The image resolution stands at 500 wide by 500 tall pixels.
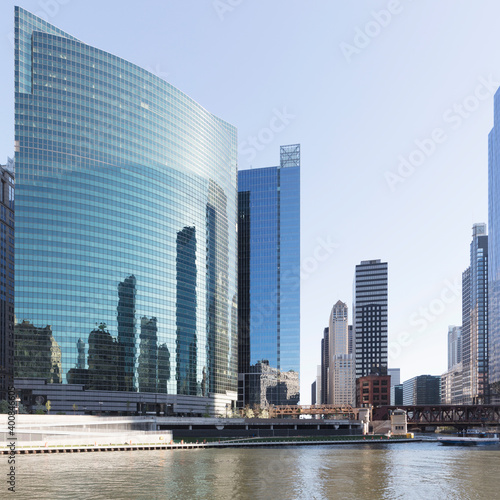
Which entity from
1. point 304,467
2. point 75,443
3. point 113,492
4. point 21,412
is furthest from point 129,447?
point 113,492

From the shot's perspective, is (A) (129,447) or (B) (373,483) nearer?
(B) (373,483)

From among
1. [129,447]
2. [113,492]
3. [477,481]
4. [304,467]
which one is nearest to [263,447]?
[129,447]

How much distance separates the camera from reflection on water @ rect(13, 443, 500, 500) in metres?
90.7

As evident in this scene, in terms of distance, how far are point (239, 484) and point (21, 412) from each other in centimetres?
10706

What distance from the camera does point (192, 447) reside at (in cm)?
18350

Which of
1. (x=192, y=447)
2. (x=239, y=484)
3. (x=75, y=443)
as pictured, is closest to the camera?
(x=239, y=484)

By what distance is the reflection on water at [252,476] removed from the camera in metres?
90.7

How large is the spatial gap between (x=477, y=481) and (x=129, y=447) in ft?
304

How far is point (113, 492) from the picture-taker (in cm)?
8894

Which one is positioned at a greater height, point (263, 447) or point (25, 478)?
point (25, 478)

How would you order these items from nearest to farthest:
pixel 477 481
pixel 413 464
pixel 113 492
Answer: pixel 113 492 < pixel 477 481 < pixel 413 464

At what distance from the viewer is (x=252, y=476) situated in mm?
109625

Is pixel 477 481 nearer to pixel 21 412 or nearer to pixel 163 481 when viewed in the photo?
pixel 163 481

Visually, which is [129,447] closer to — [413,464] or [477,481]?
[413,464]
